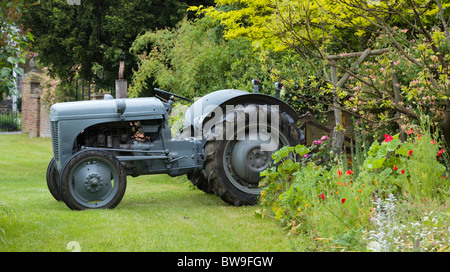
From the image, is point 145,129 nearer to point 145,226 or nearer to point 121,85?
point 145,226

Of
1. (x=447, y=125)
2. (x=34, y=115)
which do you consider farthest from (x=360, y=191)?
(x=34, y=115)

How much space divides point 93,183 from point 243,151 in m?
1.85

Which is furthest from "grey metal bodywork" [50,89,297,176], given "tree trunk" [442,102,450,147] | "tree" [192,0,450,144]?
"tree trunk" [442,102,450,147]

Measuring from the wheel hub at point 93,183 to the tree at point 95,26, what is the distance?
959cm

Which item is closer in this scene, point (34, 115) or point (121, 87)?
point (121, 87)

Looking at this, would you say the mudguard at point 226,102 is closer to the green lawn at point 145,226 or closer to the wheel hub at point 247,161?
the wheel hub at point 247,161

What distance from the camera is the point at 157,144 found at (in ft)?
22.3

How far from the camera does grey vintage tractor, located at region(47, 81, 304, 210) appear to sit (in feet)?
20.7

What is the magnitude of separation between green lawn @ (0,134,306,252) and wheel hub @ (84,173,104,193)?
305 mm

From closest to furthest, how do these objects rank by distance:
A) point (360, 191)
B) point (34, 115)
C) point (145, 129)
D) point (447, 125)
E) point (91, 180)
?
point (360, 191), point (447, 125), point (91, 180), point (145, 129), point (34, 115)

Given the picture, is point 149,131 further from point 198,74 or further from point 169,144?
point 198,74

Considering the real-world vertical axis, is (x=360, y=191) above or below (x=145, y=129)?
below

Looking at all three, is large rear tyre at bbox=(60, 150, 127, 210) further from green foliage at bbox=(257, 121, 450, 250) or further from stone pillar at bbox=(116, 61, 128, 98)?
stone pillar at bbox=(116, 61, 128, 98)

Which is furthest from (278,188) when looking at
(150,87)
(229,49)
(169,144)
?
(150,87)
